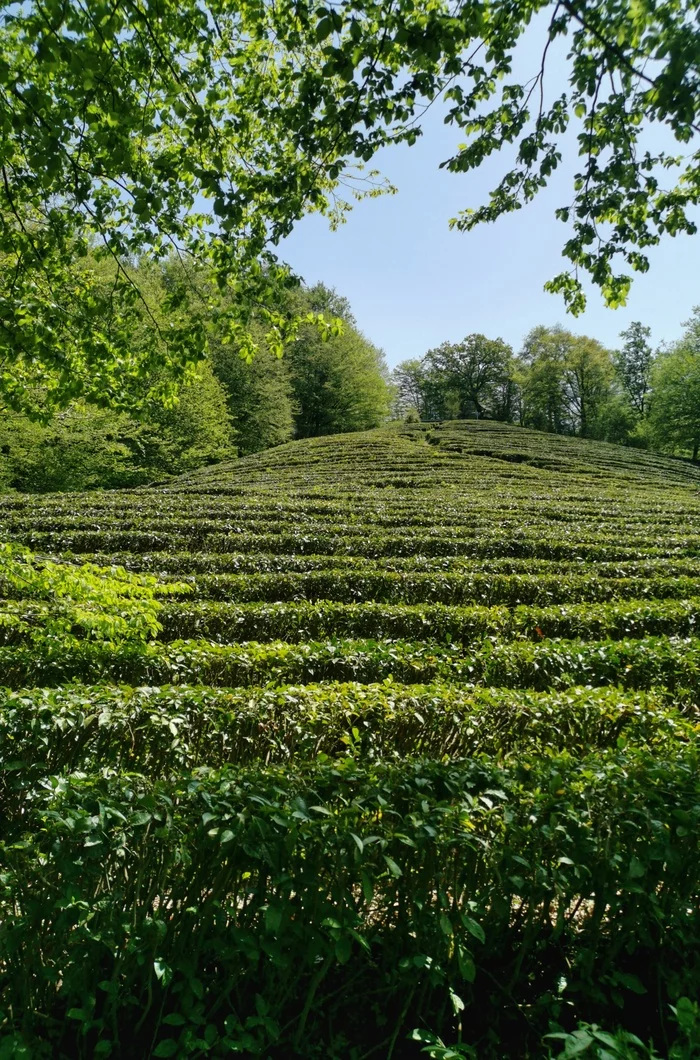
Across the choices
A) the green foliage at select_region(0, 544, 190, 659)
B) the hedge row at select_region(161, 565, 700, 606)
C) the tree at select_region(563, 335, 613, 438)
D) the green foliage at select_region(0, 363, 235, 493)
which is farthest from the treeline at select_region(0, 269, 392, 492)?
the tree at select_region(563, 335, 613, 438)

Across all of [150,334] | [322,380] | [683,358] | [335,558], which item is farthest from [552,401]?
[150,334]

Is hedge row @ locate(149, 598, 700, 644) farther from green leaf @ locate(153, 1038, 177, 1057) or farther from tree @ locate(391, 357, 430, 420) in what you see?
tree @ locate(391, 357, 430, 420)

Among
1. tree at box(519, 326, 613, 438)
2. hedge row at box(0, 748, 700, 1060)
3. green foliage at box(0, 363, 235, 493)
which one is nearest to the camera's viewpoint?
hedge row at box(0, 748, 700, 1060)

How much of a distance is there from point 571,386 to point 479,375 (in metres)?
13.5

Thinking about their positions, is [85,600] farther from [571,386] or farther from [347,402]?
[571,386]

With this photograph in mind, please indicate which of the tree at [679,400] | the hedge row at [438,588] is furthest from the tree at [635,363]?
the hedge row at [438,588]

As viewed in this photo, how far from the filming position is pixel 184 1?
3.38m

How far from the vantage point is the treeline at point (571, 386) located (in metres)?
47.0

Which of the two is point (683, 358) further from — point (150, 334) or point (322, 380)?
point (150, 334)

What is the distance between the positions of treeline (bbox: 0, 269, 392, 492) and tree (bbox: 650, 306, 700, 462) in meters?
26.4

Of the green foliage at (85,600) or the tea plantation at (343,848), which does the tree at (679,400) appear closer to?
the tea plantation at (343,848)

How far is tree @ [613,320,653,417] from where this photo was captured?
63188mm

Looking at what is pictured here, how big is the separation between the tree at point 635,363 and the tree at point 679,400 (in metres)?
12.3

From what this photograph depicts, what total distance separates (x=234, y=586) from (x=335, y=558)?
9.11 ft
